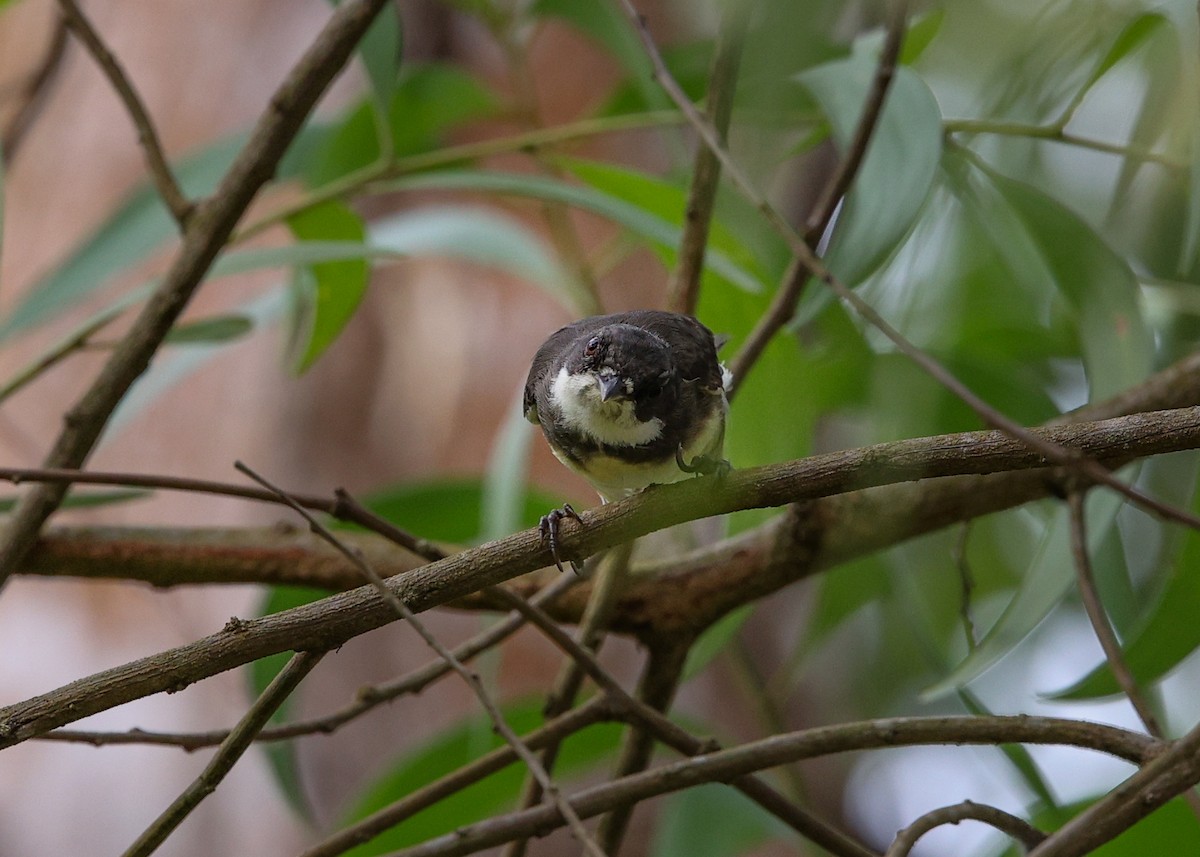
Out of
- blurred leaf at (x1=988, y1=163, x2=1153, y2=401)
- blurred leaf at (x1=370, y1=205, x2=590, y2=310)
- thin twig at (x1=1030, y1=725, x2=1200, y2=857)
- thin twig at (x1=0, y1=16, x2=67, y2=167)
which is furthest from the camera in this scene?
thin twig at (x1=0, y1=16, x2=67, y2=167)

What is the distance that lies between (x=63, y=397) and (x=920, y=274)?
2.66 metres

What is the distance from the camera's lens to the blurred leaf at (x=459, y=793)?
5.86 ft

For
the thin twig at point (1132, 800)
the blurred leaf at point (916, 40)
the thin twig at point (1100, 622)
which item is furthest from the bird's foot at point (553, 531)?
the blurred leaf at point (916, 40)

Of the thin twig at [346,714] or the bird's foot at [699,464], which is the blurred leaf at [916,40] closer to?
the bird's foot at [699,464]

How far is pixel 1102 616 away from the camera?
3.89ft

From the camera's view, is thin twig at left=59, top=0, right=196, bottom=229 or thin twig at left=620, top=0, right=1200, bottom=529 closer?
thin twig at left=620, top=0, right=1200, bottom=529

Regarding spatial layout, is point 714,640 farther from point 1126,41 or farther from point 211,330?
point 1126,41

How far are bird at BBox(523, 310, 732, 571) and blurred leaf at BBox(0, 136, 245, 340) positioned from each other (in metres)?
0.78

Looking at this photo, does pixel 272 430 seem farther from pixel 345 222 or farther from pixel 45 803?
pixel 345 222

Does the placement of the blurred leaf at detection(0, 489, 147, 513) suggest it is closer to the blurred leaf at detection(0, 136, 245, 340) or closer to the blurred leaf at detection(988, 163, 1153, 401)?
the blurred leaf at detection(0, 136, 245, 340)

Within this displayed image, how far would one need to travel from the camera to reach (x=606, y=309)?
8.77 feet

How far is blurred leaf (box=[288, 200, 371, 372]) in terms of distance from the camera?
1800mm

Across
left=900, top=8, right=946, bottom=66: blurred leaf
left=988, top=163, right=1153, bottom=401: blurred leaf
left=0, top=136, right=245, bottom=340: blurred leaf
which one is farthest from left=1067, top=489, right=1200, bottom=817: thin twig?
left=0, top=136, right=245, bottom=340: blurred leaf

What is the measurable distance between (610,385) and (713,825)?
0.73 meters
